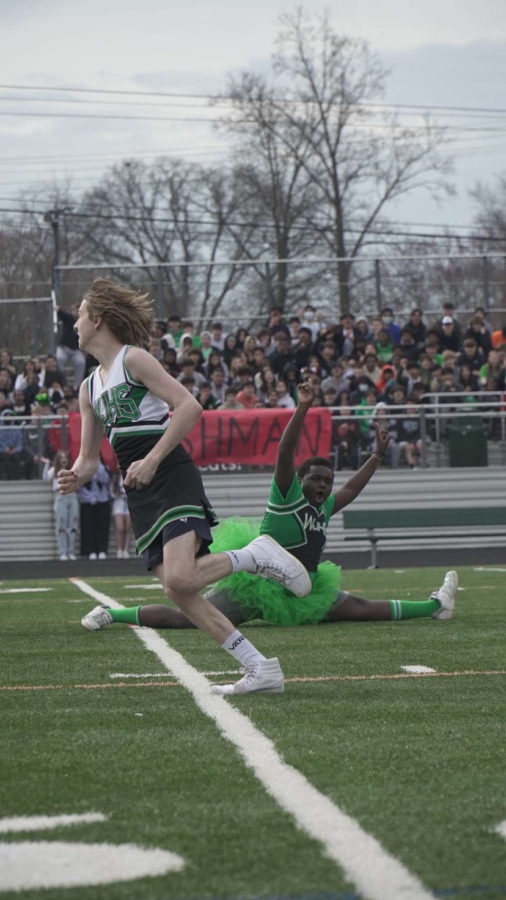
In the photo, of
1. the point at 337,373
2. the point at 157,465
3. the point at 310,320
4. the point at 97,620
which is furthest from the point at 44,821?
the point at 310,320

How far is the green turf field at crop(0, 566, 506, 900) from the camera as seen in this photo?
3186 millimetres

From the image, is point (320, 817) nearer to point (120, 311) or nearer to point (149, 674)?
point (120, 311)

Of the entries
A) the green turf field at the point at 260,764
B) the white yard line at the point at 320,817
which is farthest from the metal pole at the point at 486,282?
the white yard line at the point at 320,817

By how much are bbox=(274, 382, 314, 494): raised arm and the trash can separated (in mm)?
14046

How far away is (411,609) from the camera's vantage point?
10.2m

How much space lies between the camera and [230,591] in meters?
9.27

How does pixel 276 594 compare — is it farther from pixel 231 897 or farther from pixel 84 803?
pixel 231 897

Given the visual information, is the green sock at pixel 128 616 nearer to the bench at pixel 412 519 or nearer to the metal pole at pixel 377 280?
the bench at pixel 412 519

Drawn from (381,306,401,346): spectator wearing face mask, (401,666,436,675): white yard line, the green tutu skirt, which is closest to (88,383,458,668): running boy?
the green tutu skirt

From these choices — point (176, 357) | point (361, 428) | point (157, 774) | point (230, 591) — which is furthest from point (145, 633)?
point (176, 357)

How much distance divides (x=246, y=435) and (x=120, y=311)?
16.6 m

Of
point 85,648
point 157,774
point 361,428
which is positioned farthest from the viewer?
point 361,428

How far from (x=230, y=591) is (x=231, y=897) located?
6294 mm

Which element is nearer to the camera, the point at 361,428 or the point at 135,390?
the point at 135,390
